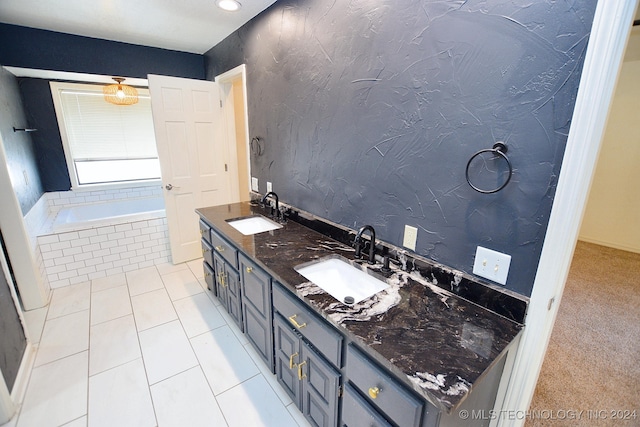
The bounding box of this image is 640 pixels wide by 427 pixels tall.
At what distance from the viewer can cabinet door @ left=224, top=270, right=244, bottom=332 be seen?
192 cm

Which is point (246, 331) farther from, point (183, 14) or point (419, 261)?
point (183, 14)

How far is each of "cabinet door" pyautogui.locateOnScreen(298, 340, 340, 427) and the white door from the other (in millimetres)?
2432

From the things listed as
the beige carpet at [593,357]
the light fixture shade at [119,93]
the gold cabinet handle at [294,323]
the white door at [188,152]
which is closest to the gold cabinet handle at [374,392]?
the gold cabinet handle at [294,323]

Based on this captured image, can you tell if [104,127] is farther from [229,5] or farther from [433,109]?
[433,109]

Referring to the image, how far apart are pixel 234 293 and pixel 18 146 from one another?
281cm

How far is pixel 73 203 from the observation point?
3.62 metres

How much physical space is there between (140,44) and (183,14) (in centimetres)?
106

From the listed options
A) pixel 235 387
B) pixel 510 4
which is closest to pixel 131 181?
pixel 235 387

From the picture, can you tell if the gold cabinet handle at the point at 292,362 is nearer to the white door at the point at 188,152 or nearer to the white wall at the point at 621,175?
the white door at the point at 188,152

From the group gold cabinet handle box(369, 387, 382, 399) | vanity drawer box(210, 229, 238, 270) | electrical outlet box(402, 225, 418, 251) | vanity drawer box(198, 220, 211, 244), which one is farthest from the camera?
vanity drawer box(198, 220, 211, 244)

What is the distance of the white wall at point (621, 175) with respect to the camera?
3359 mm

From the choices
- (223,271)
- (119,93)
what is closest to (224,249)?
(223,271)

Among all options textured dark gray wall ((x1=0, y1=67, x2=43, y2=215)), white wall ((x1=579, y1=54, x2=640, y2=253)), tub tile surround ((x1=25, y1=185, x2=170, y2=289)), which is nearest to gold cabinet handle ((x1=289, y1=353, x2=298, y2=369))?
tub tile surround ((x1=25, y1=185, x2=170, y2=289))

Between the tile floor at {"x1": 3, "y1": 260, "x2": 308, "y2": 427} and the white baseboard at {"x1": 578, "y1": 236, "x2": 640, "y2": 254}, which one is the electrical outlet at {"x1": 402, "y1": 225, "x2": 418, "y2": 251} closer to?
the tile floor at {"x1": 3, "y1": 260, "x2": 308, "y2": 427}
